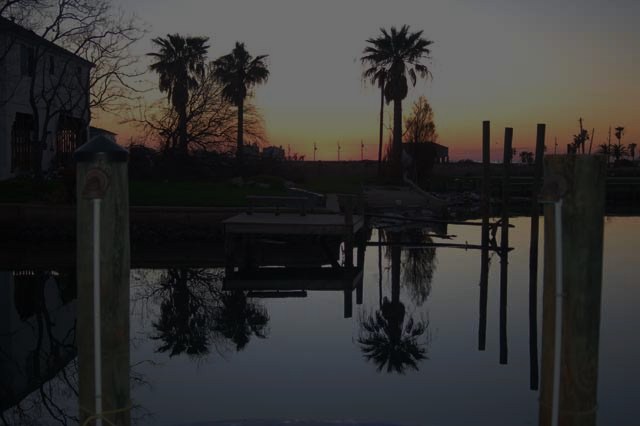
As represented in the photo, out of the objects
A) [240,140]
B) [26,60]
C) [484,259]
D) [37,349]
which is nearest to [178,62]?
[240,140]

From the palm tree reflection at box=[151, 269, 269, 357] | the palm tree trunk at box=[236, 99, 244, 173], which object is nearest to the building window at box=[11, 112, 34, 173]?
the palm tree trunk at box=[236, 99, 244, 173]

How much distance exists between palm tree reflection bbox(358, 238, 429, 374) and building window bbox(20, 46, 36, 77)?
74.5 ft

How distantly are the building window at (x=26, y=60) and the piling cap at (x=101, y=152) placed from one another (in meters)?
28.6

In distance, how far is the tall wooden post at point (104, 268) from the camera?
12.7ft

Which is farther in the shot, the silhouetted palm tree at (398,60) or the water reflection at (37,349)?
the silhouetted palm tree at (398,60)

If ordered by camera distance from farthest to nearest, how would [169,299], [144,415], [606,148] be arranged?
1. [606,148]
2. [169,299]
3. [144,415]

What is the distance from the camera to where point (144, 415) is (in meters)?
7.10

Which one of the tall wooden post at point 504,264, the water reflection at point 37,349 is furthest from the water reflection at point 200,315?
the tall wooden post at point 504,264

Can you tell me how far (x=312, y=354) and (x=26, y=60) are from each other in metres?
25.5

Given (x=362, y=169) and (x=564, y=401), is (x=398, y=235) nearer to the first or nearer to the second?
(x=564, y=401)

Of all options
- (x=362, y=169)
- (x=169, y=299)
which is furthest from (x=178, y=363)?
(x=362, y=169)

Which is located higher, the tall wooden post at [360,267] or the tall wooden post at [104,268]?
the tall wooden post at [104,268]

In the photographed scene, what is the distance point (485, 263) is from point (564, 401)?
15.6m

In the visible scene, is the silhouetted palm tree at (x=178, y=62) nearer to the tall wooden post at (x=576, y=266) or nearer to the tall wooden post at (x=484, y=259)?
the tall wooden post at (x=484, y=259)
